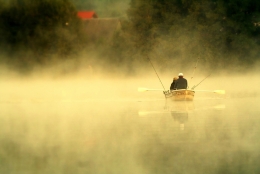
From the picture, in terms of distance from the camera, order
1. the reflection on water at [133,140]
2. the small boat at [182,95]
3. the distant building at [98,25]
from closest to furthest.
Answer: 1. the reflection on water at [133,140]
2. the small boat at [182,95]
3. the distant building at [98,25]

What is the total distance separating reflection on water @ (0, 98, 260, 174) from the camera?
12227 millimetres

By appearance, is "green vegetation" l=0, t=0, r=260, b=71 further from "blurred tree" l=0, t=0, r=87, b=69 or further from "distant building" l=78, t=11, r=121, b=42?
"distant building" l=78, t=11, r=121, b=42

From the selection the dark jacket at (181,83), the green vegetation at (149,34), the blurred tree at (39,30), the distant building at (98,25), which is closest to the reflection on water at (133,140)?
the dark jacket at (181,83)

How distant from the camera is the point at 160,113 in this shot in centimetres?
2189

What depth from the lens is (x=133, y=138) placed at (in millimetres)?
15492

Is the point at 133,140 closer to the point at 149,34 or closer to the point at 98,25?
the point at 149,34

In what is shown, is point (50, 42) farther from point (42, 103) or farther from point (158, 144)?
point (158, 144)

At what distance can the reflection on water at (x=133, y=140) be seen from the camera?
12.2 meters

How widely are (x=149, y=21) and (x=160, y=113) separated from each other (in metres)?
31.6

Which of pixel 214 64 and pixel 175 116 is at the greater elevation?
pixel 214 64

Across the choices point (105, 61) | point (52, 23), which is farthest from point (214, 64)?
point (52, 23)

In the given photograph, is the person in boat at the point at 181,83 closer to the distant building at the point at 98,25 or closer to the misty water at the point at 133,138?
the misty water at the point at 133,138

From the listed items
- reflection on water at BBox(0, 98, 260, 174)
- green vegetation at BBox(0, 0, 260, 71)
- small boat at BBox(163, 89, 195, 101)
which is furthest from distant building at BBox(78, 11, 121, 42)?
reflection on water at BBox(0, 98, 260, 174)

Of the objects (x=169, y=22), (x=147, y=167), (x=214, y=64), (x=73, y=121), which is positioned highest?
(x=169, y=22)
